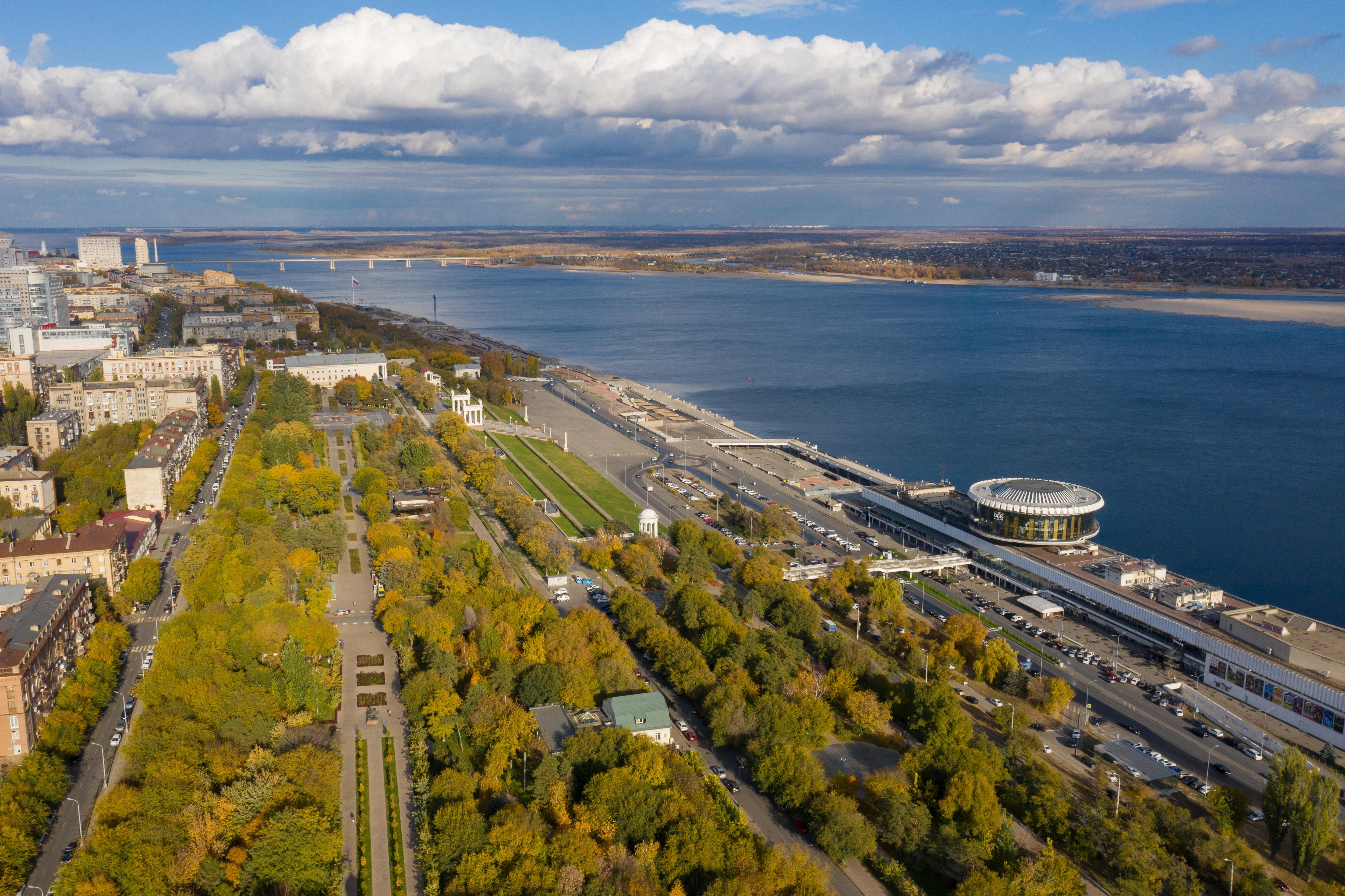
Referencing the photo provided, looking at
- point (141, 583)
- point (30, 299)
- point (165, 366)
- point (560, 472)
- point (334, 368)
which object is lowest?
point (560, 472)

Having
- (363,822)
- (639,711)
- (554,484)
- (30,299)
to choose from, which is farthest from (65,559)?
(30,299)

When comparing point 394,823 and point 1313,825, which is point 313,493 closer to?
point 394,823

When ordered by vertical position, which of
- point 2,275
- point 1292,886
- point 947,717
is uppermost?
point 2,275

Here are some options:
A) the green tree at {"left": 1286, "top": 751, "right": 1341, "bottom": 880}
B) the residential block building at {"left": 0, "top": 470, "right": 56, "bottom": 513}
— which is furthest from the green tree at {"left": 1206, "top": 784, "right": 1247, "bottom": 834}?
the residential block building at {"left": 0, "top": 470, "right": 56, "bottom": 513}

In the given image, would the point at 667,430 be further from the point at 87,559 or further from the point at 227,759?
the point at 227,759

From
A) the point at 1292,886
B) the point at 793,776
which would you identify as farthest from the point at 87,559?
the point at 1292,886

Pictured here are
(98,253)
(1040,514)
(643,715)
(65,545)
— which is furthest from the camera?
(98,253)

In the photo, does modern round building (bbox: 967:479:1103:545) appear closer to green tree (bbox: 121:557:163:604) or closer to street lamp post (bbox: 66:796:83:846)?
green tree (bbox: 121:557:163:604)
